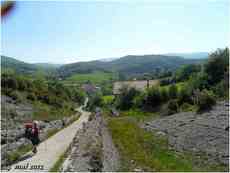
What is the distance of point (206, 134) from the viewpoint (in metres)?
19.6

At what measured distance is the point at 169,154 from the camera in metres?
17.5

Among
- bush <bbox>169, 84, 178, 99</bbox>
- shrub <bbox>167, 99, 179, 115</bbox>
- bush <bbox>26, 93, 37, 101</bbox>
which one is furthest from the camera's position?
bush <bbox>169, 84, 178, 99</bbox>

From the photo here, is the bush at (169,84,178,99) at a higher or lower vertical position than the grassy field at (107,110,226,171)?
→ higher

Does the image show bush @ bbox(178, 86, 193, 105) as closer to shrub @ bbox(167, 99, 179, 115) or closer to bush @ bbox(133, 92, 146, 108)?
shrub @ bbox(167, 99, 179, 115)

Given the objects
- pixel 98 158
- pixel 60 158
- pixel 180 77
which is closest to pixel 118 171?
pixel 98 158

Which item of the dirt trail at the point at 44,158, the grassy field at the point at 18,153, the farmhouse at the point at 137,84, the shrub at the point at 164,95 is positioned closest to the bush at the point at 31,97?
the shrub at the point at 164,95

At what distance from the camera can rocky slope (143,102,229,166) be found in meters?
16.4

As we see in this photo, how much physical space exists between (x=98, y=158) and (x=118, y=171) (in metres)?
1.66

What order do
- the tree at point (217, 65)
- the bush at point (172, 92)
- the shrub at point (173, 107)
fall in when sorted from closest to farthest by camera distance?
the shrub at point (173, 107)
the tree at point (217, 65)
the bush at point (172, 92)

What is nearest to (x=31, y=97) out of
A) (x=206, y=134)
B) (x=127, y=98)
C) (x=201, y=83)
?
(x=201, y=83)

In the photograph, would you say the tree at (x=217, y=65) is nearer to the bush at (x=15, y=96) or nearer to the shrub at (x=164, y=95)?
the shrub at (x=164, y=95)

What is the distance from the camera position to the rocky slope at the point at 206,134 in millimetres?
16400

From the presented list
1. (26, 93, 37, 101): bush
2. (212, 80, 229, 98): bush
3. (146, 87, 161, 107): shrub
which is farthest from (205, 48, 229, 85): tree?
(26, 93, 37, 101): bush

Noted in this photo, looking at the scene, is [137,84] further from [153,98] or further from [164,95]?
[164,95]
